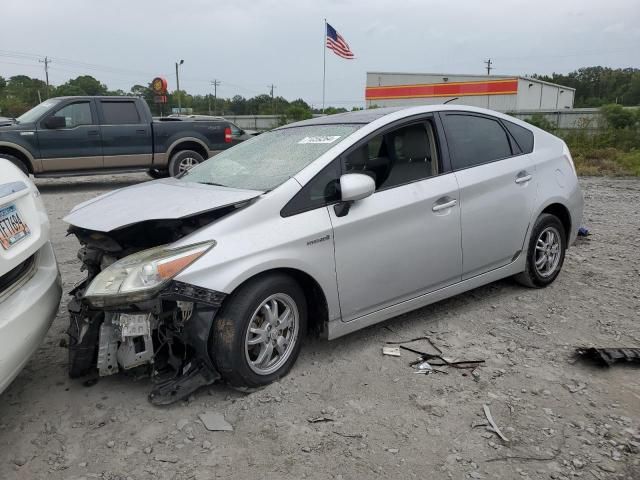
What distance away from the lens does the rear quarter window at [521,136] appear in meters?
4.64

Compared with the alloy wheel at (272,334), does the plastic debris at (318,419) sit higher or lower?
lower

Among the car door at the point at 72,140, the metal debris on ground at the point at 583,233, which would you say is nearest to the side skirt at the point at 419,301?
the metal debris on ground at the point at 583,233

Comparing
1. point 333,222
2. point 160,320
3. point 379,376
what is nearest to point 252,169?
point 333,222

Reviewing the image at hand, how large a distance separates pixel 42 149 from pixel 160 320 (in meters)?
9.00

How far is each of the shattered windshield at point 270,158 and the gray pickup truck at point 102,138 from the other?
7296mm

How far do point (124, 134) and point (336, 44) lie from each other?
18.6 metres

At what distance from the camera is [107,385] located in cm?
327

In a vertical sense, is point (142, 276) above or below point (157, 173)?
above

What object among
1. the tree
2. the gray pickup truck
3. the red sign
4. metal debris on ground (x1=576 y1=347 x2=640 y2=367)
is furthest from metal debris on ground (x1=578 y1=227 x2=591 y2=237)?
the tree

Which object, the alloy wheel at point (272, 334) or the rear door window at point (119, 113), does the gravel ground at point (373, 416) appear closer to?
the alloy wheel at point (272, 334)

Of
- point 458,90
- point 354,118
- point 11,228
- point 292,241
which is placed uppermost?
point 458,90

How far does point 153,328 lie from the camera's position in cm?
296

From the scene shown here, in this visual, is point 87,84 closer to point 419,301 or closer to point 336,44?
point 336,44

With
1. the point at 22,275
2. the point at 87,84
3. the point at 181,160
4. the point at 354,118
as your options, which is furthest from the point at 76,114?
the point at 87,84
